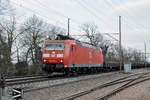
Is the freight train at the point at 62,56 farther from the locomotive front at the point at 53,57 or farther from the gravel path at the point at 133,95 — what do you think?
the gravel path at the point at 133,95

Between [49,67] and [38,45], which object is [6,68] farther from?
[38,45]

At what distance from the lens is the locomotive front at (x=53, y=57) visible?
19.1 m

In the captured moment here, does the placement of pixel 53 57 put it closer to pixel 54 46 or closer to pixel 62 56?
pixel 62 56

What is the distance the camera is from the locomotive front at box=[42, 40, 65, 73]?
62.7 ft

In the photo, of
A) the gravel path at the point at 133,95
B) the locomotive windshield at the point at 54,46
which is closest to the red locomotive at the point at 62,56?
the locomotive windshield at the point at 54,46

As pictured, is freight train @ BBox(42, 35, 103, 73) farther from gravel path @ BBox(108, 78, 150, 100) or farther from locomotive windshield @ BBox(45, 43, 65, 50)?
gravel path @ BBox(108, 78, 150, 100)

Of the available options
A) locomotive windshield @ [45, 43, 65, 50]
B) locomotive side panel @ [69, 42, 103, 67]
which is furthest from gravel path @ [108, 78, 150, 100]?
locomotive windshield @ [45, 43, 65, 50]

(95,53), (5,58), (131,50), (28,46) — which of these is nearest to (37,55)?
(28,46)

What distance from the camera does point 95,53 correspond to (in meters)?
27.1

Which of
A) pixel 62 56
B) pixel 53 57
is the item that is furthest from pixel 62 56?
pixel 53 57

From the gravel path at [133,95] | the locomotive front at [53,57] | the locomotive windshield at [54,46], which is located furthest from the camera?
the locomotive windshield at [54,46]

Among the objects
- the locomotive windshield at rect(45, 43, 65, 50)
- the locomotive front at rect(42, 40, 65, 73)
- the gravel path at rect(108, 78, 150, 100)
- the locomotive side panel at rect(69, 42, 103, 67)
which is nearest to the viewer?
the gravel path at rect(108, 78, 150, 100)

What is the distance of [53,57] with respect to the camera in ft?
63.4

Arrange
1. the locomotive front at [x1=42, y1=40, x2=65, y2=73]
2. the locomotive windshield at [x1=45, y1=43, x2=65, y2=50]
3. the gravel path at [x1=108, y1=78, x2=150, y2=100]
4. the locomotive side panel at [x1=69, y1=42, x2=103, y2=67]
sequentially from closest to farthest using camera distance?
the gravel path at [x1=108, y1=78, x2=150, y2=100]
the locomotive front at [x1=42, y1=40, x2=65, y2=73]
the locomotive windshield at [x1=45, y1=43, x2=65, y2=50]
the locomotive side panel at [x1=69, y1=42, x2=103, y2=67]
